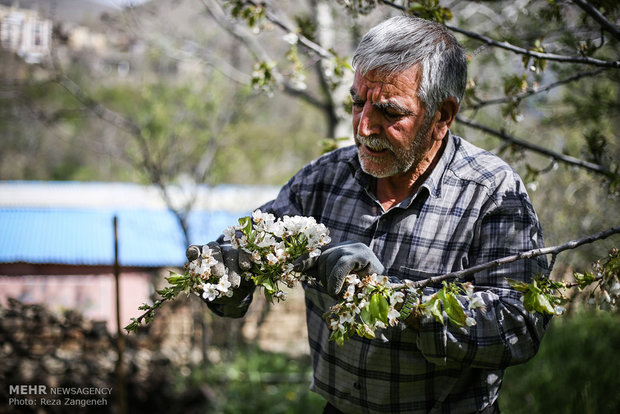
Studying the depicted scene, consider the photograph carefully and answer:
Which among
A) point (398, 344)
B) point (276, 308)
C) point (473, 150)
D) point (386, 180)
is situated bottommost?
point (276, 308)

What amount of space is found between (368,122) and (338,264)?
0.59 meters

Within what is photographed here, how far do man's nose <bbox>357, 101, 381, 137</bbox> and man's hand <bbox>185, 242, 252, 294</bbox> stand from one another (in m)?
0.61

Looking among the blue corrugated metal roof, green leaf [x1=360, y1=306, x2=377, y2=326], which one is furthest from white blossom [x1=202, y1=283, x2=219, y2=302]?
the blue corrugated metal roof

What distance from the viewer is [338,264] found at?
5.02ft

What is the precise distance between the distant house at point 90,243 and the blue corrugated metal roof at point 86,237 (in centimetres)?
2

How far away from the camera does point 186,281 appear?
4.99 ft

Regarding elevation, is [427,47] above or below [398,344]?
above

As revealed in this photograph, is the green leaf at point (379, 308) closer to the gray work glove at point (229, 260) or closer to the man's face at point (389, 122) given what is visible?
the gray work glove at point (229, 260)

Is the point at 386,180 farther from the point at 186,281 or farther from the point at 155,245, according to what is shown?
the point at 155,245

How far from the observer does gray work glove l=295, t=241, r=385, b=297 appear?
1524 millimetres

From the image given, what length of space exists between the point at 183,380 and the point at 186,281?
521 centimetres

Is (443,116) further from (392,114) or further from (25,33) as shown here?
(25,33)

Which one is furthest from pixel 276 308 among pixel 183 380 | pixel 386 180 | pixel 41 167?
pixel 41 167

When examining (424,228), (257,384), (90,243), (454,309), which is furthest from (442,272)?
(90,243)
